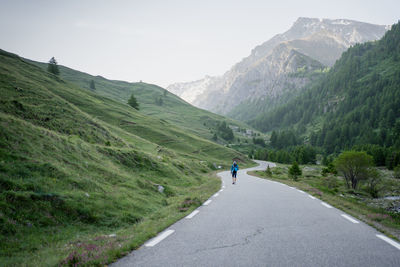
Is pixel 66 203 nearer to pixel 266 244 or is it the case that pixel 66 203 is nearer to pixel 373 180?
pixel 266 244

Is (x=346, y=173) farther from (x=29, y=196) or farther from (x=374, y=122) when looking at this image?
(x=374, y=122)

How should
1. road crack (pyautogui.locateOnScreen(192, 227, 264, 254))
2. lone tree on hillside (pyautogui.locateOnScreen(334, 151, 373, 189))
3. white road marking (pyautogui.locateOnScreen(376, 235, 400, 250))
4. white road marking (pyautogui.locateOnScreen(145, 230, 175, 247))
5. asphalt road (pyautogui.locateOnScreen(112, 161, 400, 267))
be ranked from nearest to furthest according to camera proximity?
asphalt road (pyautogui.locateOnScreen(112, 161, 400, 267)) → road crack (pyautogui.locateOnScreen(192, 227, 264, 254)) → white road marking (pyautogui.locateOnScreen(376, 235, 400, 250)) → white road marking (pyautogui.locateOnScreen(145, 230, 175, 247)) → lone tree on hillside (pyautogui.locateOnScreen(334, 151, 373, 189))

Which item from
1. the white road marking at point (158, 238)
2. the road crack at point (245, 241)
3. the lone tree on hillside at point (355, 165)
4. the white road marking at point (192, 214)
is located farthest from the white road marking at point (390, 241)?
the lone tree on hillside at point (355, 165)

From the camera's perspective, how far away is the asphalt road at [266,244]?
15.2ft

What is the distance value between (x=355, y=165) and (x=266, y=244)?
146ft

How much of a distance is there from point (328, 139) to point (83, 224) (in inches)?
7401

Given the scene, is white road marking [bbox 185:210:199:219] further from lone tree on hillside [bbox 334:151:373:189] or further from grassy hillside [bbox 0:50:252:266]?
lone tree on hillside [bbox 334:151:373:189]

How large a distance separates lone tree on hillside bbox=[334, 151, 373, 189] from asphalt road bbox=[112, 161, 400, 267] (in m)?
39.3

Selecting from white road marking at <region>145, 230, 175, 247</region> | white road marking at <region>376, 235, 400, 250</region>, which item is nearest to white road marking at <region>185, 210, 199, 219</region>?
white road marking at <region>145, 230, 175, 247</region>

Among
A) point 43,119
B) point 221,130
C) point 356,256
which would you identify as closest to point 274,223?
point 356,256

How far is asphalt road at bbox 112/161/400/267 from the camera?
183 inches

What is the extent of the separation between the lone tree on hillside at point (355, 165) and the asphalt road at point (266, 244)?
39.3m

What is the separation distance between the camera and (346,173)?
44.7m

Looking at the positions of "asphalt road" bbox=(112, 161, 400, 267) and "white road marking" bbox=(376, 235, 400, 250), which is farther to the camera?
"white road marking" bbox=(376, 235, 400, 250)
